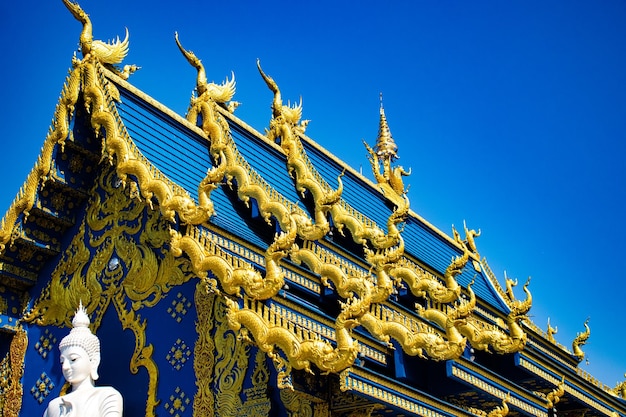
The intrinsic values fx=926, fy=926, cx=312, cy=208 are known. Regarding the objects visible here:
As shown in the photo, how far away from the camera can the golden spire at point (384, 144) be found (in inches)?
814

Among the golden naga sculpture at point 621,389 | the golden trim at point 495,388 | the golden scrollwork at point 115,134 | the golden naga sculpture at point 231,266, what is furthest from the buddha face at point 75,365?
the golden naga sculpture at point 621,389

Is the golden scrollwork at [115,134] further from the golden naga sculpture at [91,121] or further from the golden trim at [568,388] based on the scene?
the golden trim at [568,388]

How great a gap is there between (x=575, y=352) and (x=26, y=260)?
896cm

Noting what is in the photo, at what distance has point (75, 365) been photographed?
7480 millimetres

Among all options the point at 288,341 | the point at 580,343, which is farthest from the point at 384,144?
the point at 288,341

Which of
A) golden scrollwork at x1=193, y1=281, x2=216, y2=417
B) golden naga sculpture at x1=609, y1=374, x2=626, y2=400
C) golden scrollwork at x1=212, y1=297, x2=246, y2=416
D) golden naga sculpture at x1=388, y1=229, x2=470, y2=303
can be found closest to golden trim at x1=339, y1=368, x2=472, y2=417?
golden scrollwork at x1=212, y1=297, x2=246, y2=416

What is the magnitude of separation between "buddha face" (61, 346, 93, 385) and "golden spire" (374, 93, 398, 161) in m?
13.6

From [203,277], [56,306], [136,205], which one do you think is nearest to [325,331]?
[203,277]

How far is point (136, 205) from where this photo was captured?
28.3ft

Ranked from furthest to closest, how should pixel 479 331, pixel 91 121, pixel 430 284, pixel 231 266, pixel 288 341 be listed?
pixel 430 284 → pixel 479 331 → pixel 91 121 → pixel 231 266 → pixel 288 341

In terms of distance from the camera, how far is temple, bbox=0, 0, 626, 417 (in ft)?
23.5

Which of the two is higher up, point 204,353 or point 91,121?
Answer: point 91,121

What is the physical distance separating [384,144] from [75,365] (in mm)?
14161

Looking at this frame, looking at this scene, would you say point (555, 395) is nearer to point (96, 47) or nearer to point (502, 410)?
point (502, 410)
